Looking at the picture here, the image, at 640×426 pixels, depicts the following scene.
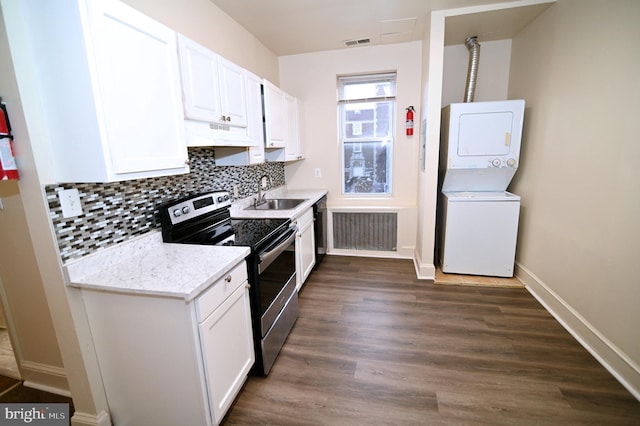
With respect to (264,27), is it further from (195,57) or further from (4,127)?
(4,127)

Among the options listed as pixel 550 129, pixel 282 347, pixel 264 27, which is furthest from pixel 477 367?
pixel 264 27

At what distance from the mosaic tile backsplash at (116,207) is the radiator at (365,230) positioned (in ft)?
6.76

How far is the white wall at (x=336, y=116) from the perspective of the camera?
3.57 m

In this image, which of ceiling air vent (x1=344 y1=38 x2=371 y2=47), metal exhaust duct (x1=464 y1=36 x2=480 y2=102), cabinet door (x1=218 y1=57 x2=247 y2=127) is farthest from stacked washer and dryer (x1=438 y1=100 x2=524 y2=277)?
cabinet door (x1=218 y1=57 x2=247 y2=127)

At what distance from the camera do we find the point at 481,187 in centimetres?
324

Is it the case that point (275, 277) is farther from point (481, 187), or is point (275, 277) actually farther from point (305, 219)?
point (481, 187)

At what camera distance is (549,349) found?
204cm

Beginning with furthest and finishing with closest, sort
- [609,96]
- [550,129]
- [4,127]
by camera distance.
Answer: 1. [550,129]
2. [609,96]
3. [4,127]

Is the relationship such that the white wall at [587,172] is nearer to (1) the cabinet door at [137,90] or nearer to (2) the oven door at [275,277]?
(2) the oven door at [275,277]

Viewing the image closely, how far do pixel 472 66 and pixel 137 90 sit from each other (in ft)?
11.1

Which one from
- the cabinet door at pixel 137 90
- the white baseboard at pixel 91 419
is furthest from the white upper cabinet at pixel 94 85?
the white baseboard at pixel 91 419

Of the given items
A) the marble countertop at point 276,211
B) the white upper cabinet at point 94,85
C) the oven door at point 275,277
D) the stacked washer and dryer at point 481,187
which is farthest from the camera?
the stacked washer and dryer at point 481,187

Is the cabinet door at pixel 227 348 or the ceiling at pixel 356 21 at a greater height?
the ceiling at pixel 356 21

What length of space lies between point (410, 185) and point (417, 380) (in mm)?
2529
